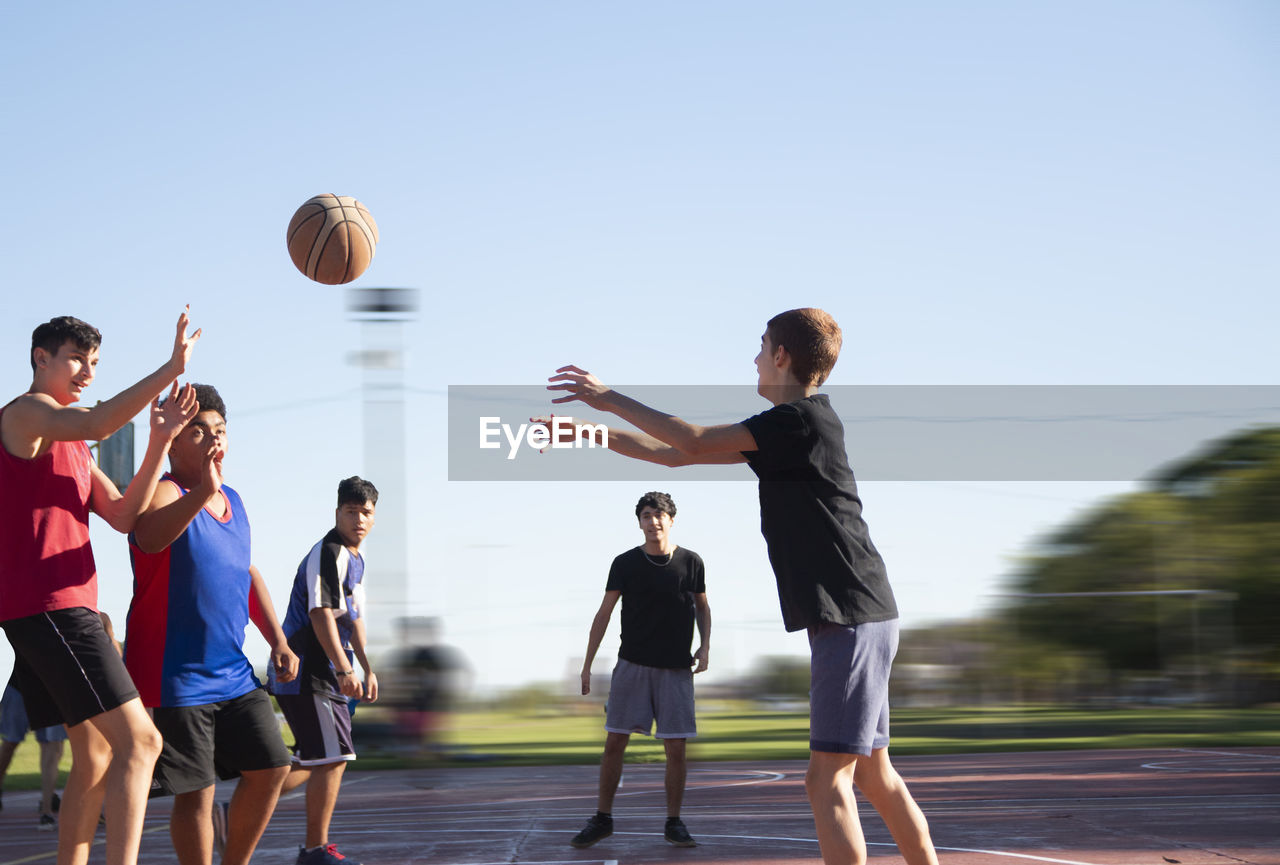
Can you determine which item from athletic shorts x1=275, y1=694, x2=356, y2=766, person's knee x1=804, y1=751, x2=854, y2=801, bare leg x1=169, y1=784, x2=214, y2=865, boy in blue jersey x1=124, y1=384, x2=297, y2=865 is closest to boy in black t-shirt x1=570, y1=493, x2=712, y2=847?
athletic shorts x1=275, y1=694, x2=356, y2=766

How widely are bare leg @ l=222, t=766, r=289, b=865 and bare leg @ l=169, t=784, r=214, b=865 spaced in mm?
132

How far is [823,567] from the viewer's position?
3.95 meters

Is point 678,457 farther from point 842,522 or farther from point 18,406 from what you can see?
point 18,406

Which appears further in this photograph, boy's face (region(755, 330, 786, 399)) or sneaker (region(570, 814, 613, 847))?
sneaker (region(570, 814, 613, 847))

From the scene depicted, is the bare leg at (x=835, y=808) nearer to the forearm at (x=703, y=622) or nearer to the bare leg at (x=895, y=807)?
the bare leg at (x=895, y=807)

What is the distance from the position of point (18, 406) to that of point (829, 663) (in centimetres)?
273

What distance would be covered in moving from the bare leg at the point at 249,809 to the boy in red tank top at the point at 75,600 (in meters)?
0.61

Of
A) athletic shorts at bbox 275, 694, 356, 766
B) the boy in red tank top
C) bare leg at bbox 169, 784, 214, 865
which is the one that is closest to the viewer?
the boy in red tank top

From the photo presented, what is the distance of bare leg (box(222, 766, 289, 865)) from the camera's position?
475 cm

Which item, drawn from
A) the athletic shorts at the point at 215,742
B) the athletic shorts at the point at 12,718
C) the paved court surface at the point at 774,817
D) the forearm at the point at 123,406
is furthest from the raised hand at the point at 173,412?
the athletic shorts at the point at 12,718

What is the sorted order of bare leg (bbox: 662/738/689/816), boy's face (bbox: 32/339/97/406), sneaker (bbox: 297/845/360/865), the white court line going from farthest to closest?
the white court line
bare leg (bbox: 662/738/689/816)
sneaker (bbox: 297/845/360/865)
boy's face (bbox: 32/339/97/406)

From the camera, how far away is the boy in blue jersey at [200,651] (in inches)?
176

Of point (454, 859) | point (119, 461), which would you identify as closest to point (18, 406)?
point (454, 859)

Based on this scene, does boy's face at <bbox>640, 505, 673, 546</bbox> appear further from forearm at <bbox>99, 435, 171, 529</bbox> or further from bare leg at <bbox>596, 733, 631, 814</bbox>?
forearm at <bbox>99, 435, 171, 529</bbox>
